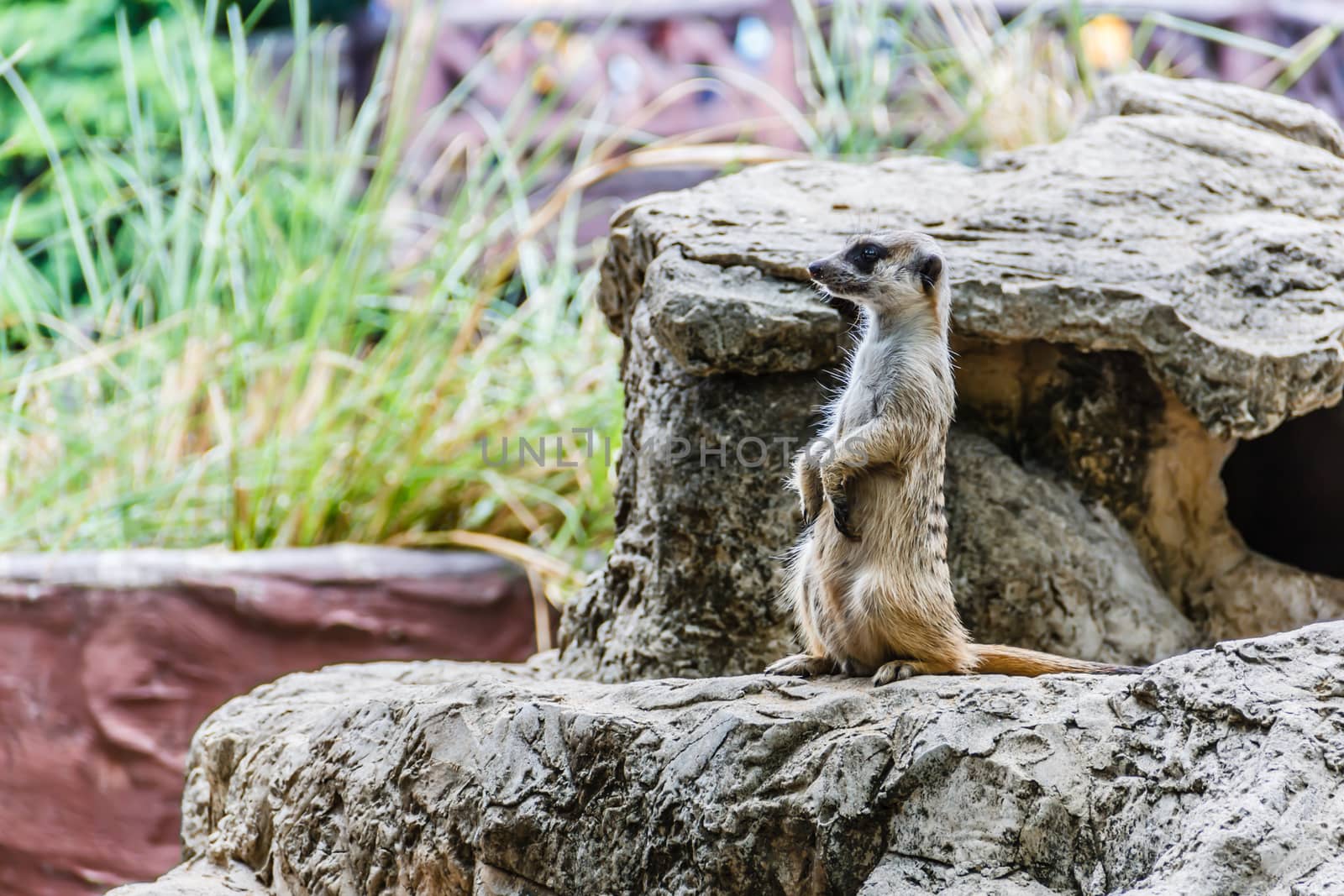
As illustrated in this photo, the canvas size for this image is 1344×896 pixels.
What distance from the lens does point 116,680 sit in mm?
3340

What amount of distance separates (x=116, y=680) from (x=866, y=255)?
2273 mm

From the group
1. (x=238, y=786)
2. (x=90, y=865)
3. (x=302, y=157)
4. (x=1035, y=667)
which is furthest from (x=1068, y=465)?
(x=302, y=157)

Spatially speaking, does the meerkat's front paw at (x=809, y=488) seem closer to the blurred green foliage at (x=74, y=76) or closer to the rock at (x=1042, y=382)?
the rock at (x=1042, y=382)

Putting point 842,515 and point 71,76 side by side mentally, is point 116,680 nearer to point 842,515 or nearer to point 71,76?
point 842,515

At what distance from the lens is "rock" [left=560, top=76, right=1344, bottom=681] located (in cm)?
244

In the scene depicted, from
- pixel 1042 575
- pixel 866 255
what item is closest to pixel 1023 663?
pixel 1042 575

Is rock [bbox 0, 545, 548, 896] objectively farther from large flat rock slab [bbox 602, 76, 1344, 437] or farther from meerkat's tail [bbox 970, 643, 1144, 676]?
meerkat's tail [bbox 970, 643, 1144, 676]

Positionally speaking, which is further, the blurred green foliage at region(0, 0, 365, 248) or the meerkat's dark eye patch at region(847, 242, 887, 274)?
the blurred green foliage at region(0, 0, 365, 248)

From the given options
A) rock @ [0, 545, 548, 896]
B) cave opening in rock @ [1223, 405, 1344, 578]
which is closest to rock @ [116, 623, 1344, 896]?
rock @ [0, 545, 548, 896]

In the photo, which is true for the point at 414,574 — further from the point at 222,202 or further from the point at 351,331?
the point at 222,202

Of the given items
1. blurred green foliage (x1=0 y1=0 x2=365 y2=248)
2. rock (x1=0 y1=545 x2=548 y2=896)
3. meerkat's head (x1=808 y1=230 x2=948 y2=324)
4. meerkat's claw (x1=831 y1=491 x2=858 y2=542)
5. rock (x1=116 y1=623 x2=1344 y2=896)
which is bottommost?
rock (x1=0 y1=545 x2=548 y2=896)

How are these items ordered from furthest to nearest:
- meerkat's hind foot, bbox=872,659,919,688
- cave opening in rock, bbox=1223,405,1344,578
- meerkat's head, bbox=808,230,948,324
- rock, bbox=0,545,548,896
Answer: rock, bbox=0,545,548,896, cave opening in rock, bbox=1223,405,1344,578, meerkat's head, bbox=808,230,948,324, meerkat's hind foot, bbox=872,659,919,688

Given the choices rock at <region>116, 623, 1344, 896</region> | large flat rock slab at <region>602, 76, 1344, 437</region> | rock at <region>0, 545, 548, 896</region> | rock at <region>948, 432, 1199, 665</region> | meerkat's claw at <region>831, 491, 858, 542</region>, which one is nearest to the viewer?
rock at <region>116, 623, 1344, 896</region>

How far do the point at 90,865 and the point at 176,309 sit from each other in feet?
5.95
